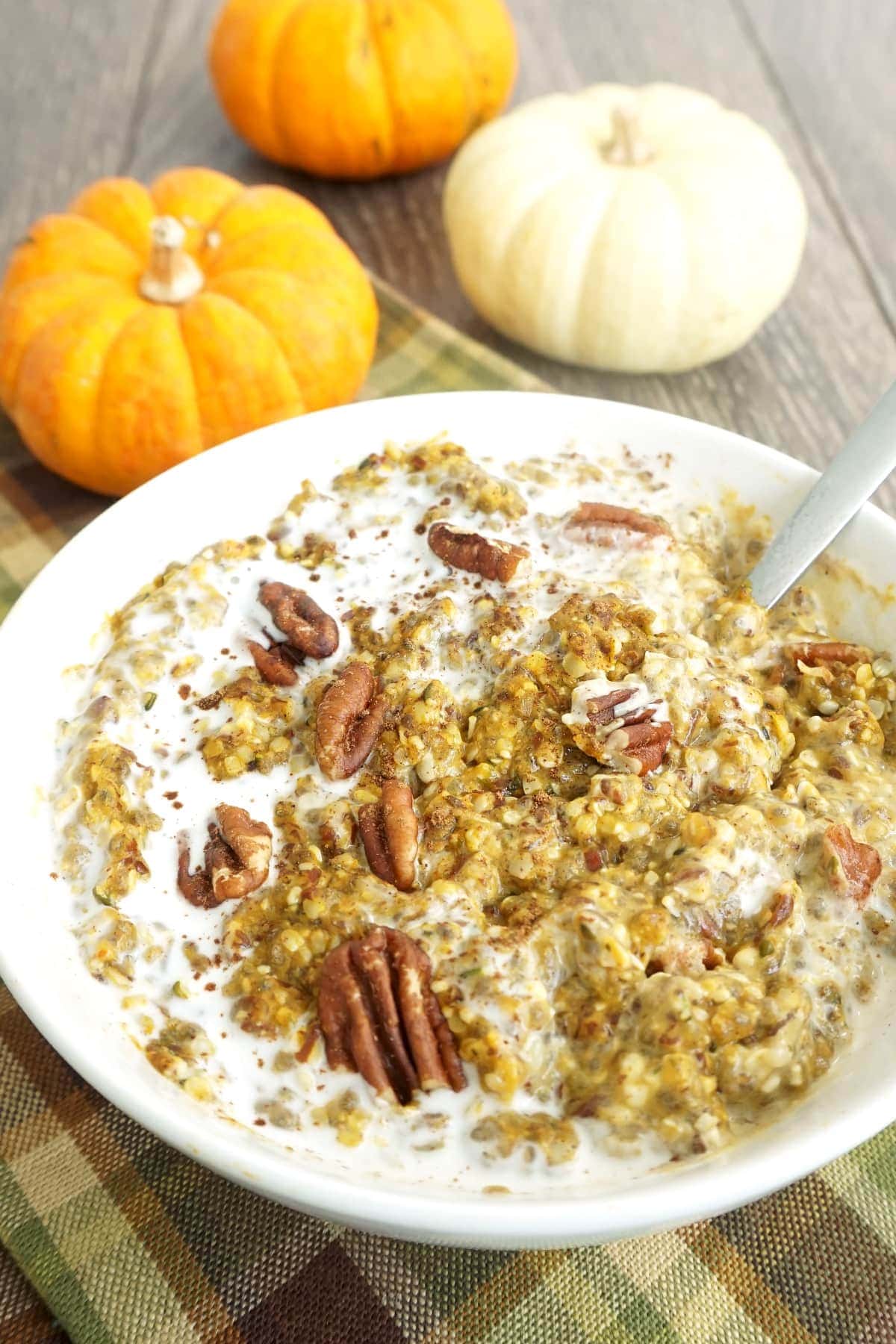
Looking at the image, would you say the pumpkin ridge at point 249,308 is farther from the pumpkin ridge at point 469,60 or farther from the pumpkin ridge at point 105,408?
the pumpkin ridge at point 469,60

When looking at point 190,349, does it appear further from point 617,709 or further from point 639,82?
point 639,82

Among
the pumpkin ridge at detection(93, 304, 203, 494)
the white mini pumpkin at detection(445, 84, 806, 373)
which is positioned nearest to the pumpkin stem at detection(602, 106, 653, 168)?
the white mini pumpkin at detection(445, 84, 806, 373)

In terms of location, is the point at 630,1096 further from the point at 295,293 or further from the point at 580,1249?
the point at 295,293

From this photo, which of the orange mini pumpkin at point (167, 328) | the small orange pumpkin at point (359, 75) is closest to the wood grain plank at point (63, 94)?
the small orange pumpkin at point (359, 75)

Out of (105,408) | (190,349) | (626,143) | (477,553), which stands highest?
(626,143)

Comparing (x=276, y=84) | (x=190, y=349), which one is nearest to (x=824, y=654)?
(x=190, y=349)

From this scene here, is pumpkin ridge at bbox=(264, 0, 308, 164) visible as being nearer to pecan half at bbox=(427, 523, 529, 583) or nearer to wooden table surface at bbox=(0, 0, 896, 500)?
wooden table surface at bbox=(0, 0, 896, 500)
